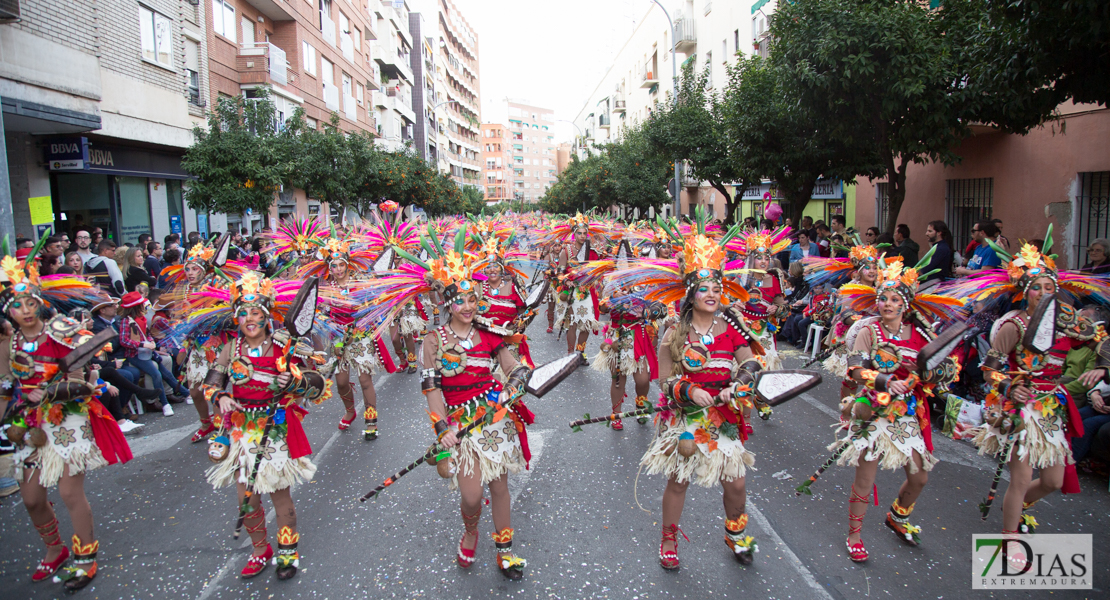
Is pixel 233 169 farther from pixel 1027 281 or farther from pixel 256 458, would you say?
pixel 1027 281

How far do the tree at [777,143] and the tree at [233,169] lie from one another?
9748 mm

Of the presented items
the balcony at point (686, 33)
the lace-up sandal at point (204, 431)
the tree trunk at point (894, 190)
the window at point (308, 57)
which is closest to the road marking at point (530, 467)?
the lace-up sandal at point (204, 431)

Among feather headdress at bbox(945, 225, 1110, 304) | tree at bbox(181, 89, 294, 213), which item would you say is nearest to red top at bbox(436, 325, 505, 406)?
feather headdress at bbox(945, 225, 1110, 304)

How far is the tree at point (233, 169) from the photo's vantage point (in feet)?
43.8

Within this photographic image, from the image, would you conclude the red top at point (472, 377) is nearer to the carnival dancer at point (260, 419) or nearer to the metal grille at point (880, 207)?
the carnival dancer at point (260, 419)

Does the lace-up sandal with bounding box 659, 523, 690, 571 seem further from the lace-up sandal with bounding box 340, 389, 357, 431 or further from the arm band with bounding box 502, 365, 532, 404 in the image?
the lace-up sandal with bounding box 340, 389, 357, 431

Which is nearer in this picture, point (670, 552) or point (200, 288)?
point (670, 552)

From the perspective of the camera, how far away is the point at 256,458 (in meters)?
4.01

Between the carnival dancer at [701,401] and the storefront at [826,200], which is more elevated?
the storefront at [826,200]

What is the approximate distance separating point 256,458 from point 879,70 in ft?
29.3

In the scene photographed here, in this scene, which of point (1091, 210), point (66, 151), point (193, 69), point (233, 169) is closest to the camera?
point (1091, 210)

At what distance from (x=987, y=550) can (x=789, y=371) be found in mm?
1895

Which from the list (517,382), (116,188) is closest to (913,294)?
(517,382)

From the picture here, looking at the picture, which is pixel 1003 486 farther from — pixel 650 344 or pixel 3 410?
pixel 3 410
